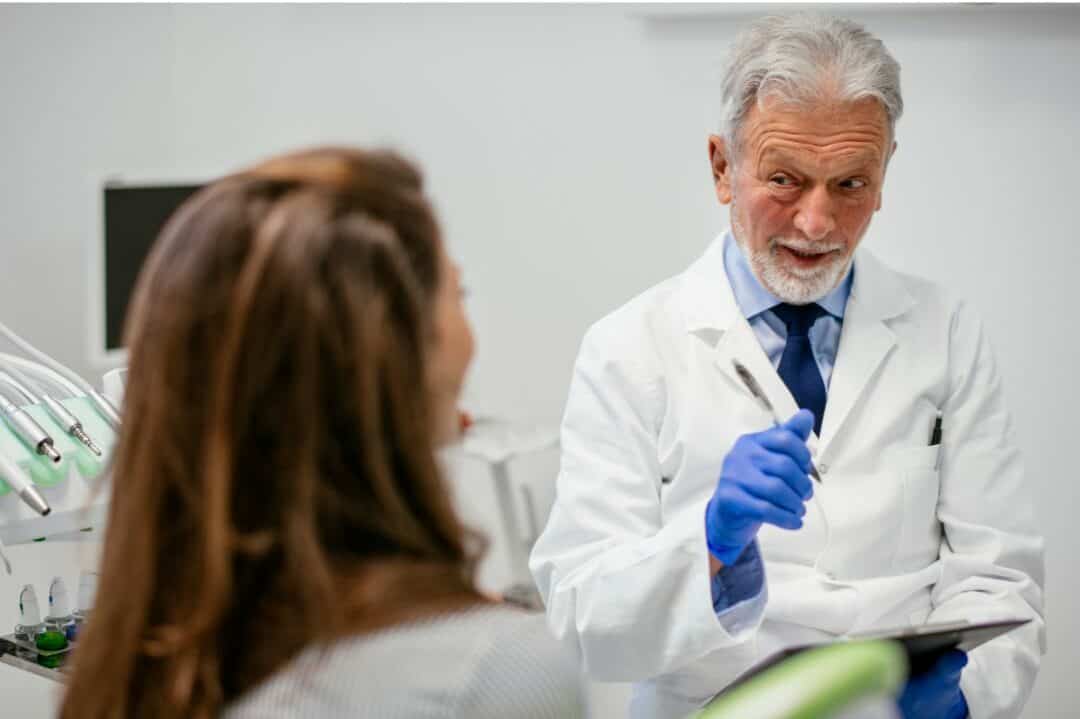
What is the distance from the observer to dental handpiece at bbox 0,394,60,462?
149cm

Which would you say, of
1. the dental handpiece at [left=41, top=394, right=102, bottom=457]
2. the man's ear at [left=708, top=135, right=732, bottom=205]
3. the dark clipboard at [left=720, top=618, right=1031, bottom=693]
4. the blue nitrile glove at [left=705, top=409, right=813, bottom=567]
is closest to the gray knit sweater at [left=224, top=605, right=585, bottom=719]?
the dark clipboard at [left=720, top=618, right=1031, bottom=693]

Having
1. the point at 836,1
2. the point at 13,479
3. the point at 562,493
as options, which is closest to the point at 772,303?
the point at 562,493

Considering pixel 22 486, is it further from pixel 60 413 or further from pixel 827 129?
pixel 827 129

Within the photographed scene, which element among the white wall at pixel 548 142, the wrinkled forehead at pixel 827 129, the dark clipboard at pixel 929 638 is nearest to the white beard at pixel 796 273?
the wrinkled forehead at pixel 827 129

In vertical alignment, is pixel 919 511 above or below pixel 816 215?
below

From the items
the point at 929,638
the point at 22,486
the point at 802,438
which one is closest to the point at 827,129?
the point at 802,438

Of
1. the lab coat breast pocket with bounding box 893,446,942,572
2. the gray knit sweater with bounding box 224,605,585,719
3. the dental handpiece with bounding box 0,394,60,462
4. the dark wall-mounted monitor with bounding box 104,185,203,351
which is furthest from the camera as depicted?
the dark wall-mounted monitor with bounding box 104,185,203,351

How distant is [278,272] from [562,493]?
90 centimetres

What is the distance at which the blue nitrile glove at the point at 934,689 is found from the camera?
4.53 ft

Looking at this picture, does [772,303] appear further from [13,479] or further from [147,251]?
[147,251]

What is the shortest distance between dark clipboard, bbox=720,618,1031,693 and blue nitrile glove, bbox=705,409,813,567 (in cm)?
16

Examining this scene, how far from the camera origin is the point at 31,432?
149cm

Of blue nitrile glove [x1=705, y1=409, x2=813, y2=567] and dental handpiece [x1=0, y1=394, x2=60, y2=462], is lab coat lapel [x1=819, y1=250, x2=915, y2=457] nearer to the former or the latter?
blue nitrile glove [x1=705, y1=409, x2=813, y2=567]

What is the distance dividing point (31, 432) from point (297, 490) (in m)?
0.87
